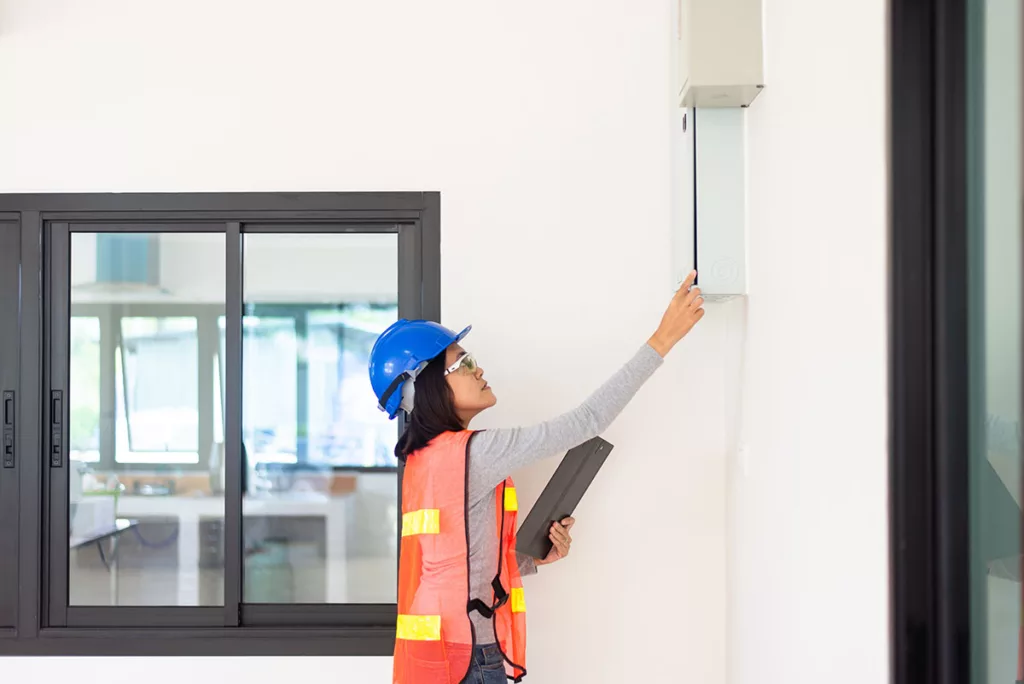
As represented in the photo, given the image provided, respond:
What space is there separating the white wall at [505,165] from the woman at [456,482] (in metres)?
0.39

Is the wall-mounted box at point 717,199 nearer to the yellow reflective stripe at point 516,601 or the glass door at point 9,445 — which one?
the yellow reflective stripe at point 516,601

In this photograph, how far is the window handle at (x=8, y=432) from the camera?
2.51 metres

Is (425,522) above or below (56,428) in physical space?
below

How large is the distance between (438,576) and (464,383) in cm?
47

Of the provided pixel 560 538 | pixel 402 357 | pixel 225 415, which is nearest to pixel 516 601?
pixel 560 538

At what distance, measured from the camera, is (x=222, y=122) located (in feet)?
8.15

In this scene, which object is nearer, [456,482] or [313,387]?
[456,482]

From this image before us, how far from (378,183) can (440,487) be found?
3.23 ft

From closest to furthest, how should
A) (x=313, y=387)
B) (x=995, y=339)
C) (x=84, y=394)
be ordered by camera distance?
(x=995, y=339) < (x=84, y=394) < (x=313, y=387)

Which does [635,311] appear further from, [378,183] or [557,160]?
[378,183]

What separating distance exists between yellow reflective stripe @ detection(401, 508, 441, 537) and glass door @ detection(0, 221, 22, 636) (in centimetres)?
136

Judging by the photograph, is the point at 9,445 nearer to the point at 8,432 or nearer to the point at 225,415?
the point at 8,432

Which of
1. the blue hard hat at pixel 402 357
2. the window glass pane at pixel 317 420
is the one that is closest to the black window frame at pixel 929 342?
the blue hard hat at pixel 402 357

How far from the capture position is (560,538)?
2.23 metres
